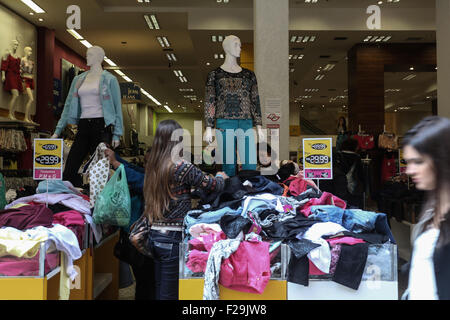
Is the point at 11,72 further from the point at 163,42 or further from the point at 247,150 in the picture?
the point at 247,150

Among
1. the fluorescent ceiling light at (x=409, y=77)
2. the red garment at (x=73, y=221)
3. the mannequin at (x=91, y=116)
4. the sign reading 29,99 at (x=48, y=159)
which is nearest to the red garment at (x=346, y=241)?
the red garment at (x=73, y=221)

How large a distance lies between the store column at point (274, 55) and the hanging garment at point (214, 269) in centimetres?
334

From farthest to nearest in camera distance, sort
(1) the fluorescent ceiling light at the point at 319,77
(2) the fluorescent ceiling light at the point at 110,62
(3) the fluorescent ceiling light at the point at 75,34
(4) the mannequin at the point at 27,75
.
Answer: (1) the fluorescent ceiling light at the point at 319,77
(2) the fluorescent ceiling light at the point at 110,62
(3) the fluorescent ceiling light at the point at 75,34
(4) the mannequin at the point at 27,75

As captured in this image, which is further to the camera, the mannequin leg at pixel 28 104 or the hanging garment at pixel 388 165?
the hanging garment at pixel 388 165

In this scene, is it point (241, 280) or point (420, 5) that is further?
point (420, 5)

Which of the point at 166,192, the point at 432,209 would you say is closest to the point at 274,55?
the point at 166,192

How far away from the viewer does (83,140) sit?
12.0ft

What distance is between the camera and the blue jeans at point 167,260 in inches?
90.2

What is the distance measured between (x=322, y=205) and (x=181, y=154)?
0.85 metres

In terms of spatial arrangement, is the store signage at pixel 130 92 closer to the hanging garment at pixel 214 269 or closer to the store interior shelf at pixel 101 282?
the store interior shelf at pixel 101 282

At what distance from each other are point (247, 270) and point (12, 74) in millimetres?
7849

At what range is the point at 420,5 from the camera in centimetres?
853

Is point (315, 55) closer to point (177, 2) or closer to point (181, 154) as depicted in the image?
point (177, 2)
